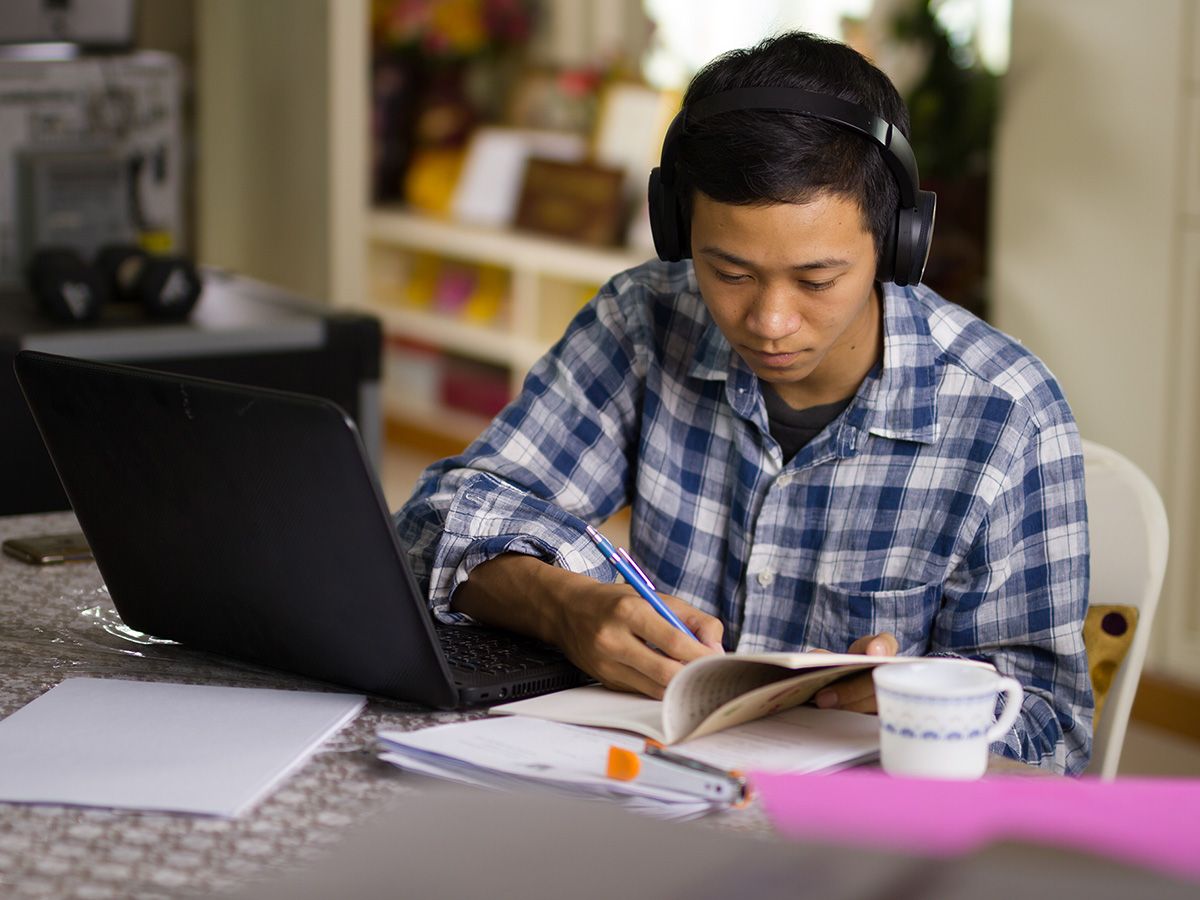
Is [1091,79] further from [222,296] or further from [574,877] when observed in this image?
[574,877]

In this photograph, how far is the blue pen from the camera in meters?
1.09

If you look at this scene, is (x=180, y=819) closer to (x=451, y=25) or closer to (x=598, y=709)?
(x=598, y=709)

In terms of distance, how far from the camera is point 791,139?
1.16 meters

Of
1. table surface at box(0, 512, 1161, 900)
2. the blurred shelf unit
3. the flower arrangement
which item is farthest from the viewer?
the flower arrangement

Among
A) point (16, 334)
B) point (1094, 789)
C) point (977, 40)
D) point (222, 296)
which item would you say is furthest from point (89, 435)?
point (977, 40)

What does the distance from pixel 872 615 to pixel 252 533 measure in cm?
52

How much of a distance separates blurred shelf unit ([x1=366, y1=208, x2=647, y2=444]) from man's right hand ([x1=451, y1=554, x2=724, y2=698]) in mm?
2699

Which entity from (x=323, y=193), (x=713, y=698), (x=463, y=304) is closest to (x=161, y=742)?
(x=713, y=698)

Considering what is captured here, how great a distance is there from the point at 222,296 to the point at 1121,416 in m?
1.54

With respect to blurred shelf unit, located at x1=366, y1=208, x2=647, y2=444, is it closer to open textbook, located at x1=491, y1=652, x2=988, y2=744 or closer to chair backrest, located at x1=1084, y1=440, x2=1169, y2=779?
chair backrest, located at x1=1084, y1=440, x2=1169, y2=779

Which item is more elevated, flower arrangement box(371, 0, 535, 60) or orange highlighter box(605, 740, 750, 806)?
flower arrangement box(371, 0, 535, 60)

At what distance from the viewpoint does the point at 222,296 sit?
8.70 feet

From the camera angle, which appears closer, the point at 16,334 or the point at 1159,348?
the point at 16,334

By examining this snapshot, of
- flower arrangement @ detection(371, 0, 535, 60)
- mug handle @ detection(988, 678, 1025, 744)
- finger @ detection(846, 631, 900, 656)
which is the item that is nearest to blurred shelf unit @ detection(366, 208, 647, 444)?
flower arrangement @ detection(371, 0, 535, 60)
